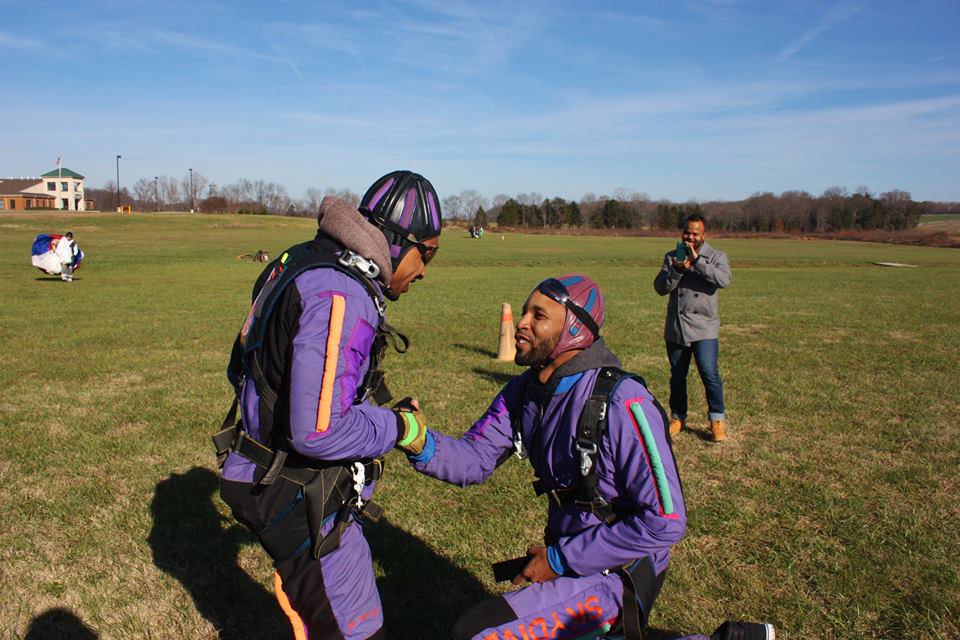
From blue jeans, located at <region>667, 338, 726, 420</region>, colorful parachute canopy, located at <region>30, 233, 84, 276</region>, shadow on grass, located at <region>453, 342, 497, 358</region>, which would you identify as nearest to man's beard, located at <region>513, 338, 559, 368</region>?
blue jeans, located at <region>667, 338, 726, 420</region>

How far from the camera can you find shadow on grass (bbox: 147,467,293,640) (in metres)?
4.70

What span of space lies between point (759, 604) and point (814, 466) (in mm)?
3261

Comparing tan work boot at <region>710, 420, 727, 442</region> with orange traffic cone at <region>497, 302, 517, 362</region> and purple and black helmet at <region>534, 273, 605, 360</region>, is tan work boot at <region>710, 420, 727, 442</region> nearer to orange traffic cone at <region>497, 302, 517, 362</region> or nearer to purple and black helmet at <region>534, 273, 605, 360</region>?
orange traffic cone at <region>497, 302, 517, 362</region>

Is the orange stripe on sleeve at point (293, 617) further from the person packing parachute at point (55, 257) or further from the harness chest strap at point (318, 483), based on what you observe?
the person packing parachute at point (55, 257)

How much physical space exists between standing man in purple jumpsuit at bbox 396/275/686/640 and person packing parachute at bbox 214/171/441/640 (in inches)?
17.7

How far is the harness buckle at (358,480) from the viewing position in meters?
3.22

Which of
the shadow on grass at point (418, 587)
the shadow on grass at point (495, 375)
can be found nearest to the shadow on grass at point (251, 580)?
the shadow on grass at point (418, 587)

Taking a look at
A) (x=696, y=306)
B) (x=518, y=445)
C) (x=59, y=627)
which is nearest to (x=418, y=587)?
(x=518, y=445)

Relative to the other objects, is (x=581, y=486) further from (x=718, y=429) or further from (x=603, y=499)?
(x=718, y=429)

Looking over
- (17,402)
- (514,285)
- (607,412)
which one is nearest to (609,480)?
(607,412)

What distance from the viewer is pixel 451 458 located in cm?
346

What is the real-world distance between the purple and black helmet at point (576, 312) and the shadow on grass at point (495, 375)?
7.88 meters

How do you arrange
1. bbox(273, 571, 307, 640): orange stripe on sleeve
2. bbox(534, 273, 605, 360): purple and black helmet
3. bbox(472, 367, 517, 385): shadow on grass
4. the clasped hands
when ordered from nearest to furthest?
bbox(273, 571, 307, 640): orange stripe on sleeve → bbox(534, 273, 605, 360): purple and black helmet → the clasped hands → bbox(472, 367, 517, 385): shadow on grass

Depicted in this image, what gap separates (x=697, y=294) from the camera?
8.30m
